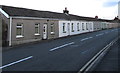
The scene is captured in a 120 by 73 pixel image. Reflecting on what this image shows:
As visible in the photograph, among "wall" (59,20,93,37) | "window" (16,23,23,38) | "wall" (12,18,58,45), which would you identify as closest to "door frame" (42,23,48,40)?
"wall" (12,18,58,45)

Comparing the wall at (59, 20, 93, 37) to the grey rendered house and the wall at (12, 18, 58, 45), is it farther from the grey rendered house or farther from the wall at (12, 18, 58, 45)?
the wall at (12, 18, 58, 45)

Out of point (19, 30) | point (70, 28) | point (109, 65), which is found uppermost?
point (70, 28)

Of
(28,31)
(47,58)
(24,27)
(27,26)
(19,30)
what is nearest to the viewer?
(47,58)

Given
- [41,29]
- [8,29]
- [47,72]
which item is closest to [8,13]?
[8,29]

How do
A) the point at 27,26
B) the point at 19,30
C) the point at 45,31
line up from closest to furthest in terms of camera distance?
1. the point at 19,30
2. the point at 27,26
3. the point at 45,31

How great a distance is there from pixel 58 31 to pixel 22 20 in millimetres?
9699

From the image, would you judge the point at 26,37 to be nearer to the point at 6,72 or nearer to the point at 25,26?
the point at 25,26

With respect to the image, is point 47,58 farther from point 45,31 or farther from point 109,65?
point 45,31

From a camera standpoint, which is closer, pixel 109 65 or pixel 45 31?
pixel 109 65

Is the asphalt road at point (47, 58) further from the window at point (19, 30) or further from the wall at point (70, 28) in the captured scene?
the wall at point (70, 28)

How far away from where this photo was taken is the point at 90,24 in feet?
155

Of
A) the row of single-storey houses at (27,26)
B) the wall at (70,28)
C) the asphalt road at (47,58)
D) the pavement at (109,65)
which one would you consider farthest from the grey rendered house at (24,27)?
the pavement at (109,65)

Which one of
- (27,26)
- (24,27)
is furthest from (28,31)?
(24,27)

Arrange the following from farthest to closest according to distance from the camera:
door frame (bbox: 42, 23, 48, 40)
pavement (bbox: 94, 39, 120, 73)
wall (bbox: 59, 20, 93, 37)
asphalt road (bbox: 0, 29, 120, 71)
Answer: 1. wall (bbox: 59, 20, 93, 37)
2. door frame (bbox: 42, 23, 48, 40)
3. asphalt road (bbox: 0, 29, 120, 71)
4. pavement (bbox: 94, 39, 120, 73)
